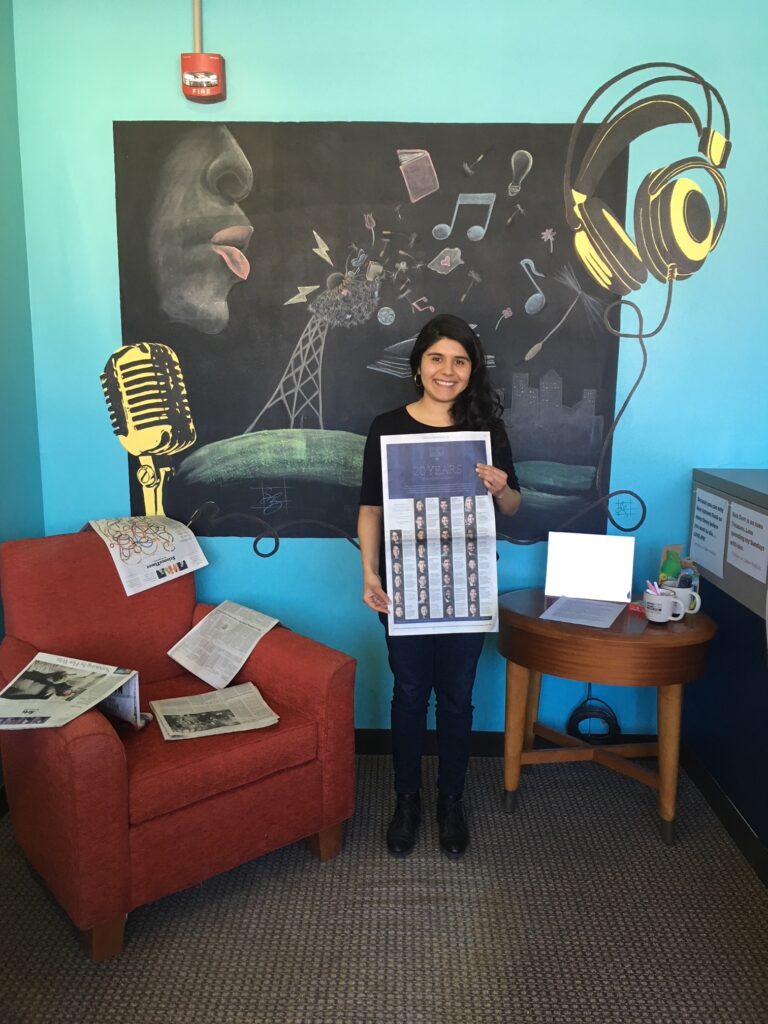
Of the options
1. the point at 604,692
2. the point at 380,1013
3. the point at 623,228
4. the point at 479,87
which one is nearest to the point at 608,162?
the point at 623,228

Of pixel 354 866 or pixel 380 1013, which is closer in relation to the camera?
pixel 380 1013

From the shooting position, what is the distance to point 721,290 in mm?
2725

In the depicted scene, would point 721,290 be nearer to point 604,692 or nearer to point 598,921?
point 604,692

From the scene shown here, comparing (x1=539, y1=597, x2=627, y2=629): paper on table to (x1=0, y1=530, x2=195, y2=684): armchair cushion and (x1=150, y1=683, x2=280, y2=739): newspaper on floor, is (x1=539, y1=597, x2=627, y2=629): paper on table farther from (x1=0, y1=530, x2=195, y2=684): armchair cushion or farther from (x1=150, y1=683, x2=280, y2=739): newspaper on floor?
(x1=0, y1=530, x2=195, y2=684): armchair cushion

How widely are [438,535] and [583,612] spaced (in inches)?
24.1

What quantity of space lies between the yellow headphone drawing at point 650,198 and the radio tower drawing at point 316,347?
2.56 feet

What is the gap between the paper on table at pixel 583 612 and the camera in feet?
8.08

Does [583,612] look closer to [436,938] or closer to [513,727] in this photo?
[513,727]

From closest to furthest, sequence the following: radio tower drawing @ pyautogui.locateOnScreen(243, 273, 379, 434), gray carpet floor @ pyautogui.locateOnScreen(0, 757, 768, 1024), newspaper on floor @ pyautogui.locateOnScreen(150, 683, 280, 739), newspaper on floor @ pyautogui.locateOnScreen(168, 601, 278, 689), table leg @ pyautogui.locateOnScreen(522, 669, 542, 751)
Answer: gray carpet floor @ pyautogui.locateOnScreen(0, 757, 768, 1024)
newspaper on floor @ pyautogui.locateOnScreen(150, 683, 280, 739)
newspaper on floor @ pyautogui.locateOnScreen(168, 601, 278, 689)
radio tower drawing @ pyautogui.locateOnScreen(243, 273, 379, 434)
table leg @ pyautogui.locateOnScreen(522, 669, 542, 751)

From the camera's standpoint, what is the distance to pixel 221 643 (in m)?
2.59

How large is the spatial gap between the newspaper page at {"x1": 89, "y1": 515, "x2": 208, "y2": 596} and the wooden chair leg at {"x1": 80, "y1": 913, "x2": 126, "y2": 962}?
99 centimetres

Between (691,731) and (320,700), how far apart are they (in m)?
1.54

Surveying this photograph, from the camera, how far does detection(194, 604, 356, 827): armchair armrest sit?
2.27 meters

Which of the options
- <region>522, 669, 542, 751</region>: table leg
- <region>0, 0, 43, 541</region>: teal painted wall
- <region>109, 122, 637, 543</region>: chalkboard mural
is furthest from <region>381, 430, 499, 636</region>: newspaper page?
<region>0, 0, 43, 541</region>: teal painted wall
